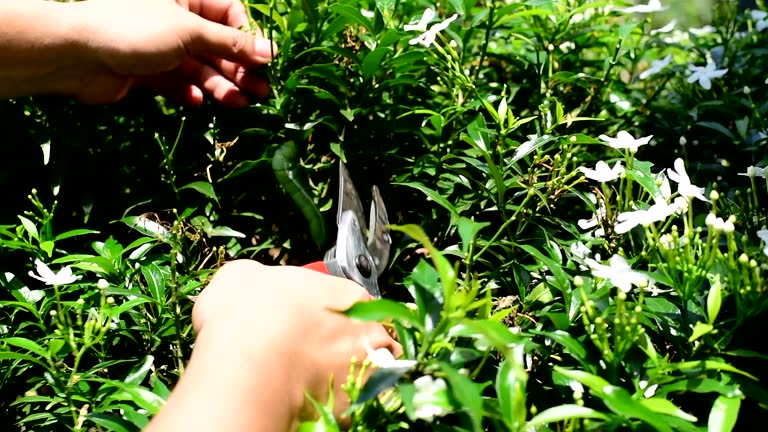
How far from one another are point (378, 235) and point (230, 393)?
0.42m

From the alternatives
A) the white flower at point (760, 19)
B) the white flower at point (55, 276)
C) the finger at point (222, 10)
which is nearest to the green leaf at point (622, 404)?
the white flower at point (55, 276)

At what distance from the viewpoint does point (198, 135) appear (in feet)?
4.81

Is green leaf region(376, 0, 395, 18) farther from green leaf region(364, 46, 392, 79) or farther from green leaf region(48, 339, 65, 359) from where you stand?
green leaf region(48, 339, 65, 359)

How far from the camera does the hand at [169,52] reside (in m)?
1.35

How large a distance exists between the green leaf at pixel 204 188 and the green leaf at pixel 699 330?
77cm

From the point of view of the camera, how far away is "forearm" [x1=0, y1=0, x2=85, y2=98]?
133 cm

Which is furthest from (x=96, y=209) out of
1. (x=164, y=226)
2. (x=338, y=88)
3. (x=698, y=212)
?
(x=698, y=212)

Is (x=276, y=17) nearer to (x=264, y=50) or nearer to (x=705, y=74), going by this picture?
(x=264, y=50)

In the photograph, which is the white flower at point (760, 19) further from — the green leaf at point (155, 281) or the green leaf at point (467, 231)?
the green leaf at point (155, 281)

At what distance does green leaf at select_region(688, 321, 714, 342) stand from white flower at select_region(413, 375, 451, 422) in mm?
308

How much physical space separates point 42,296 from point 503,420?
2.57 feet

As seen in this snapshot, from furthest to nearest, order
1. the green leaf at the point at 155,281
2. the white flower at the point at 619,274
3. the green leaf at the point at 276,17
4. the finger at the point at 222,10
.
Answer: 1. the finger at the point at 222,10
2. the green leaf at the point at 276,17
3. the green leaf at the point at 155,281
4. the white flower at the point at 619,274

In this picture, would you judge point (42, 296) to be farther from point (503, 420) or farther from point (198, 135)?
point (503, 420)

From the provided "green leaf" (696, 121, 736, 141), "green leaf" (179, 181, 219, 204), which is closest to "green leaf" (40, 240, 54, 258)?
"green leaf" (179, 181, 219, 204)
